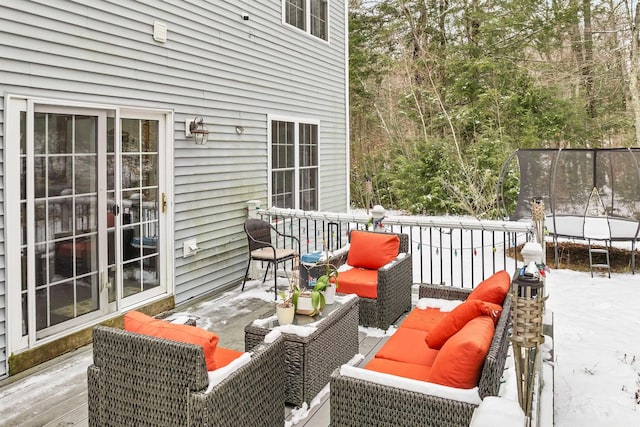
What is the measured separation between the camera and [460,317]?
8.31ft

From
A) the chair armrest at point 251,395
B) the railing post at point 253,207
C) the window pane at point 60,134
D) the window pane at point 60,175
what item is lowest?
the chair armrest at point 251,395

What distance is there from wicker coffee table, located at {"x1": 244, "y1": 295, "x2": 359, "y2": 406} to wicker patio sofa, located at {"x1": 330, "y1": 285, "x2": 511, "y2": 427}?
28.4 inches

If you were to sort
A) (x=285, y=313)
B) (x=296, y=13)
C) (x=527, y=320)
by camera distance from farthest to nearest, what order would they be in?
(x=296, y=13), (x=285, y=313), (x=527, y=320)

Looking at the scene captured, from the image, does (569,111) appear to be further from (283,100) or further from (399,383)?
(399,383)

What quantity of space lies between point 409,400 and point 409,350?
76cm

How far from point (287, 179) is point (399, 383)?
18.3 feet

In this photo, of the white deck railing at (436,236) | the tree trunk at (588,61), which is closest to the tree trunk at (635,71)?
the tree trunk at (588,61)

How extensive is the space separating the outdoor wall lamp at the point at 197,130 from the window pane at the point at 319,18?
3.55 metres

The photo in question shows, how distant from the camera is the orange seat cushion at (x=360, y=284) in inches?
175

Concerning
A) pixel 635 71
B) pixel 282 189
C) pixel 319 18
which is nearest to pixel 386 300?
pixel 282 189

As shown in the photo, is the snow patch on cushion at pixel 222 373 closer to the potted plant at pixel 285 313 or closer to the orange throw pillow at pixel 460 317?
the potted plant at pixel 285 313

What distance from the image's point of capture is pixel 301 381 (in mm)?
3008

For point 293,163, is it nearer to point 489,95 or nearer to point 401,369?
point 401,369

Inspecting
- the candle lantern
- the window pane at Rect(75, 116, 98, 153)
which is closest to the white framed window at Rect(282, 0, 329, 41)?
the window pane at Rect(75, 116, 98, 153)
